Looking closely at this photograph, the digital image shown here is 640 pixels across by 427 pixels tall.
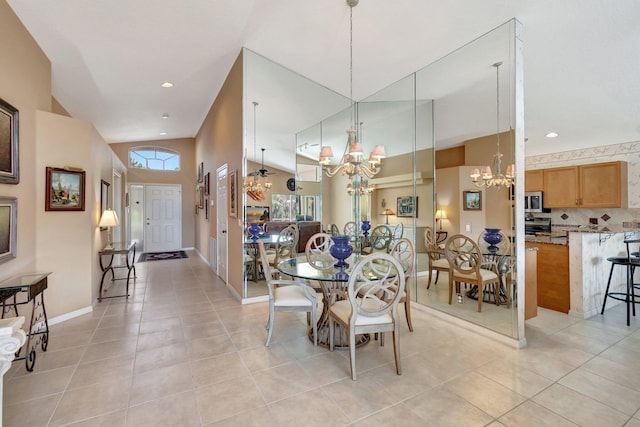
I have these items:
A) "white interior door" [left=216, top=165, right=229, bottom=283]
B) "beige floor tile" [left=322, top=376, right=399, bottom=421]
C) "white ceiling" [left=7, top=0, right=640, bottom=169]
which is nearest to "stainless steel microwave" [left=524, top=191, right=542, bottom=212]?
"white ceiling" [left=7, top=0, right=640, bottom=169]

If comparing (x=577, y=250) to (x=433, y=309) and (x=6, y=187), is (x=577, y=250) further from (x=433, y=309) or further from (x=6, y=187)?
(x=6, y=187)

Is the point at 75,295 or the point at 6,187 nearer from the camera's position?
the point at 6,187

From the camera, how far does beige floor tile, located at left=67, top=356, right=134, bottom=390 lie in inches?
84.7

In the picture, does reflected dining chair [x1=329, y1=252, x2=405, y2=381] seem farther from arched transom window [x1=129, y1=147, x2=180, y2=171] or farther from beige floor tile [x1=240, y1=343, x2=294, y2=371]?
arched transom window [x1=129, y1=147, x2=180, y2=171]

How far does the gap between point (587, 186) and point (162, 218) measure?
33.7 feet

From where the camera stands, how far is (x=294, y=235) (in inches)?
179

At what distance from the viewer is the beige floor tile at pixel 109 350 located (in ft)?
8.23

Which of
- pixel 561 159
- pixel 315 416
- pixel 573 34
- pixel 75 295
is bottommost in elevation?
pixel 315 416

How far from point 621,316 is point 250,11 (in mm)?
5587

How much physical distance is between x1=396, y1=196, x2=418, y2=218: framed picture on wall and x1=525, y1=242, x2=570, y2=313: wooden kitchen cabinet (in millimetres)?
1480

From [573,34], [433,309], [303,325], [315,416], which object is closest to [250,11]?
[573,34]

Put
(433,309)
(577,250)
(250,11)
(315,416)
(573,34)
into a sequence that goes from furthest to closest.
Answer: (433,309), (577,250), (250,11), (573,34), (315,416)

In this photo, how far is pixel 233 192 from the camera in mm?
4492

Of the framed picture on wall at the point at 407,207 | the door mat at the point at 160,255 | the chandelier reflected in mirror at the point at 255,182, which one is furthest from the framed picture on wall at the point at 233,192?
the door mat at the point at 160,255
